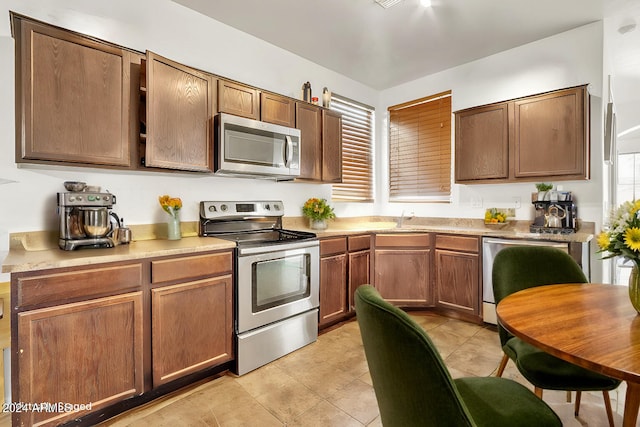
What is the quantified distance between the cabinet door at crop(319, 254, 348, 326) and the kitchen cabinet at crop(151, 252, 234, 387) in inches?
36.6

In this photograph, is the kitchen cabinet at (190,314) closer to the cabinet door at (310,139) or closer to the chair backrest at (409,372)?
the cabinet door at (310,139)

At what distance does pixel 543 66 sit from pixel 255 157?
2913 mm

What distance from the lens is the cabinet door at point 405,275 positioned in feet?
10.8

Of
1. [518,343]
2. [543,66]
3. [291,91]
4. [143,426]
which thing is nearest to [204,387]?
[143,426]

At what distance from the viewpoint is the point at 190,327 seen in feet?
6.54

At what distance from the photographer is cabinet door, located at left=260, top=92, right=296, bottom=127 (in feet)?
9.05

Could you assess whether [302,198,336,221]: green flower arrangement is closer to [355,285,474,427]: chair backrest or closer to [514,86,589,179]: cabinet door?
[514,86,589,179]: cabinet door

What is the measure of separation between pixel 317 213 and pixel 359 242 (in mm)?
526

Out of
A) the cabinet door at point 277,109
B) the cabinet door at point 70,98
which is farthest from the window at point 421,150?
the cabinet door at point 70,98

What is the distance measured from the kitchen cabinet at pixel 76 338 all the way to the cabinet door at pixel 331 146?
6.69 feet

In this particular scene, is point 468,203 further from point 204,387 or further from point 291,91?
point 204,387

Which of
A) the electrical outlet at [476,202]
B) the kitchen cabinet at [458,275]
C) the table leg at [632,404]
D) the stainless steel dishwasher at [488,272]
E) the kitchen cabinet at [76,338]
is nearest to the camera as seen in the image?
the table leg at [632,404]

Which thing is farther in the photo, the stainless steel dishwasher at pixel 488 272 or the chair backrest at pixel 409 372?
the stainless steel dishwasher at pixel 488 272

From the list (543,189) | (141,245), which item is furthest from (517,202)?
(141,245)
